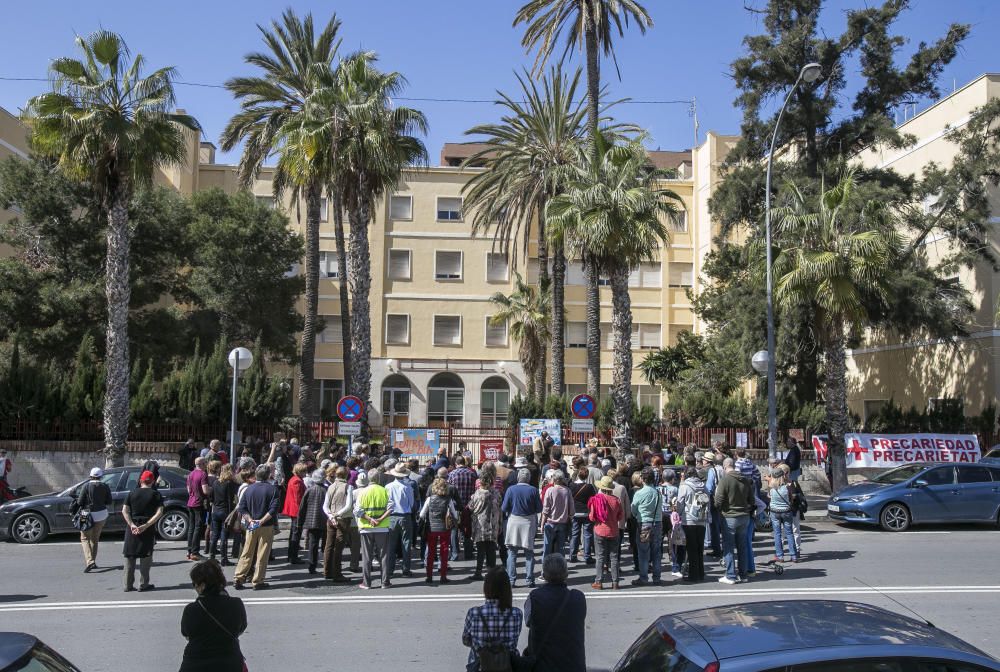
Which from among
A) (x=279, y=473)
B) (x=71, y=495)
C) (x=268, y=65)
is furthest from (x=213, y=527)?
(x=268, y=65)

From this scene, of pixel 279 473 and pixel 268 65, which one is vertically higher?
pixel 268 65

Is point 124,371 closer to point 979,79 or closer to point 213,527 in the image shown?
point 213,527

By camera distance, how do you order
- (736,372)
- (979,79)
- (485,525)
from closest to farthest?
(485,525) < (979,79) < (736,372)

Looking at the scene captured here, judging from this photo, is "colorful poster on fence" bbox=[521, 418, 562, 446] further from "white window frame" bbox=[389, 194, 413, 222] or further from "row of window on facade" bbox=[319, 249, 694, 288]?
"white window frame" bbox=[389, 194, 413, 222]

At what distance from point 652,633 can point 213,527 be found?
10.3 m

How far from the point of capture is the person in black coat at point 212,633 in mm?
5520

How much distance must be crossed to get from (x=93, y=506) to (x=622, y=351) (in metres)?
13.4

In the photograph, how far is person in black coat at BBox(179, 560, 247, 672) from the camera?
18.1 ft

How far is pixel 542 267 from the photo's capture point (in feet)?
107

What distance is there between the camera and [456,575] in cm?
1304

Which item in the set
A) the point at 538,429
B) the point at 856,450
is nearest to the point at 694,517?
the point at 538,429

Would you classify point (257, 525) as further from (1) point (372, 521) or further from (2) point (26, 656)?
(2) point (26, 656)

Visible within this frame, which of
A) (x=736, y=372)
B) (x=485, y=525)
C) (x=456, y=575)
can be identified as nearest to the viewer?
(x=485, y=525)

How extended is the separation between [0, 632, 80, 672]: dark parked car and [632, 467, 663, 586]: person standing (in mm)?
8816
